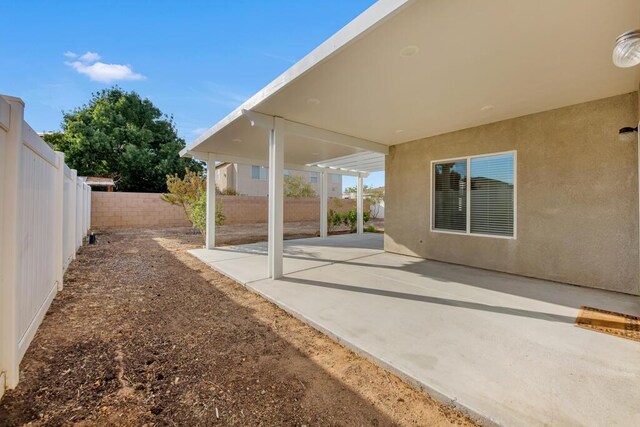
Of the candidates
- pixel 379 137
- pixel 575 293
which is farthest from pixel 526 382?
pixel 379 137

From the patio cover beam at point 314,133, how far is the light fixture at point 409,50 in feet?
8.69

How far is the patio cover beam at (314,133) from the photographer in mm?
4789

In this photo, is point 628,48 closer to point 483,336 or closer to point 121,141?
point 483,336

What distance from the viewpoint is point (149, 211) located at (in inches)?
564

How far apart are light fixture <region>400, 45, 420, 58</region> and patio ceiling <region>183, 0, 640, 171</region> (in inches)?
0.4

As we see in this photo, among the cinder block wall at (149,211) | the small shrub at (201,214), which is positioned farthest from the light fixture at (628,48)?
the cinder block wall at (149,211)

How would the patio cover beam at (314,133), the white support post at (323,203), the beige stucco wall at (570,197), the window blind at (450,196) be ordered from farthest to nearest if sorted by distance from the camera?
the white support post at (323,203) < the window blind at (450,196) < the patio cover beam at (314,133) < the beige stucco wall at (570,197)

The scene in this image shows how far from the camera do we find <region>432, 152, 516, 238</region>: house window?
541 centimetres

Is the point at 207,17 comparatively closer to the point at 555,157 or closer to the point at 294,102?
the point at 294,102

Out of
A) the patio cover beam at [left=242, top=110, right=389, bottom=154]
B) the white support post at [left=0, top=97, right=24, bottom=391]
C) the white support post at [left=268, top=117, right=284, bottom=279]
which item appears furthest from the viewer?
the white support post at [left=268, top=117, right=284, bottom=279]

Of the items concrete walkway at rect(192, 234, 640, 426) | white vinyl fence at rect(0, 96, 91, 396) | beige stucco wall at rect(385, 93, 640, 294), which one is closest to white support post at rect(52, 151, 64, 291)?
white vinyl fence at rect(0, 96, 91, 396)

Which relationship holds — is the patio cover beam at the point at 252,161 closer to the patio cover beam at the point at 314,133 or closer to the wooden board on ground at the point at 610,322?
the patio cover beam at the point at 314,133

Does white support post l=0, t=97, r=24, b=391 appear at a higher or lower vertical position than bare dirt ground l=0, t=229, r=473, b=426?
higher

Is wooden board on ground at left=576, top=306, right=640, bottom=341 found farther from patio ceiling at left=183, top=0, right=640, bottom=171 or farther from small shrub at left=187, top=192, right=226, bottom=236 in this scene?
small shrub at left=187, top=192, right=226, bottom=236
